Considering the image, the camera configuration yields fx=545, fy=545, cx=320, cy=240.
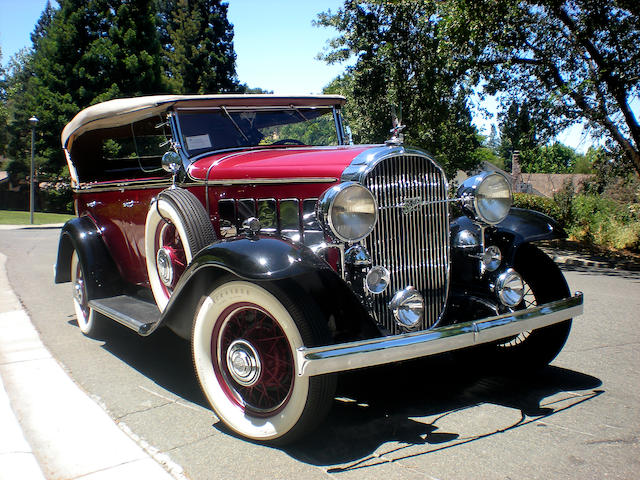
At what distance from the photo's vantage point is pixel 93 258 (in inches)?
184

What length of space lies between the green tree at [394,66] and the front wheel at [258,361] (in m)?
11.1

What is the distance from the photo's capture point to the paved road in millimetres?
2395

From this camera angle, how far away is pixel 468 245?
3.33 m

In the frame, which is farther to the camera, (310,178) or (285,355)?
(310,178)

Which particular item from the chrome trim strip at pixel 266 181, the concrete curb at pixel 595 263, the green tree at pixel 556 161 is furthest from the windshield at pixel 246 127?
the green tree at pixel 556 161

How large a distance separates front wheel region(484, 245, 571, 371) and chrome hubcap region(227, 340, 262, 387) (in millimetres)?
1720

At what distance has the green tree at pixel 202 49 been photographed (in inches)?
1347

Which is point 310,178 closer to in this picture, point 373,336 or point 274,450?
point 373,336

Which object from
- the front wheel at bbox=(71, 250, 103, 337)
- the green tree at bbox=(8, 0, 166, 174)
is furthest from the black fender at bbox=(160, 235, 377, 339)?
the green tree at bbox=(8, 0, 166, 174)

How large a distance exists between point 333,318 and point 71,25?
94.8 feet

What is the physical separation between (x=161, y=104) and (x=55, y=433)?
2.37 meters

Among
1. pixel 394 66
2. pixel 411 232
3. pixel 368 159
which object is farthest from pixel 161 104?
pixel 394 66

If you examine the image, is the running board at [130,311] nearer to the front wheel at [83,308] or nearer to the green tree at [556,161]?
the front wheel at [83,308]

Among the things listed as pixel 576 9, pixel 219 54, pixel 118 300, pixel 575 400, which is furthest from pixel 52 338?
pixel 219 54
